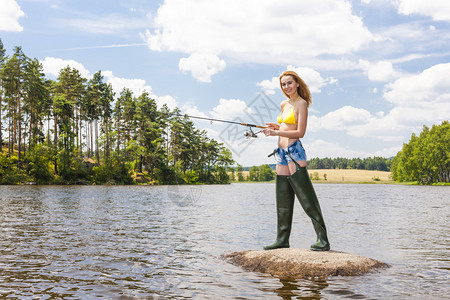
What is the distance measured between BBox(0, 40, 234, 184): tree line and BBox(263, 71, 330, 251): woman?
65.4 m

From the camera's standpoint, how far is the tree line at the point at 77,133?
229 feet

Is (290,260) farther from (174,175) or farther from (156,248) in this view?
(174,175)

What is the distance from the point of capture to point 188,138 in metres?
119

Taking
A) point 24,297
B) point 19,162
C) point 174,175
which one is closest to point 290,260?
point 24,297

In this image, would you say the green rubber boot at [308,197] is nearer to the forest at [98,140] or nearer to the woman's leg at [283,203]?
the woman's leg at [283,203]

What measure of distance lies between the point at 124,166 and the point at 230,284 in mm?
80490

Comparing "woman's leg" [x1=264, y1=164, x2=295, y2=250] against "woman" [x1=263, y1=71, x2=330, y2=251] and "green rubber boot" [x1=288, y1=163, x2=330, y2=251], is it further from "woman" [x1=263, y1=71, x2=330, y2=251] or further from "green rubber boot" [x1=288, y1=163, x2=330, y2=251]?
"green rubber boot" [x1=288, y1=163, x2=330, y2=251]

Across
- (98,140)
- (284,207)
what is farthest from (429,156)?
(284,207)

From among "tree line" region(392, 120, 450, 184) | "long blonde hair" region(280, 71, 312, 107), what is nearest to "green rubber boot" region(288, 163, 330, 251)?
"long blonde hair" region(280, 71, 312, 107)

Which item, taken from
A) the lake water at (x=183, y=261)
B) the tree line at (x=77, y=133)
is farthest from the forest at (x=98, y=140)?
the lake water at (x=183, y=261)

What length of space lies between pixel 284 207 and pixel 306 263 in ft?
5.15

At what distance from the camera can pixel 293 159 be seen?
29.9 ft

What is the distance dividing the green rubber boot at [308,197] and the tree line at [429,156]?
114685mm

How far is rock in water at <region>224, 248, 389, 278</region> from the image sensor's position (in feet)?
27.3
